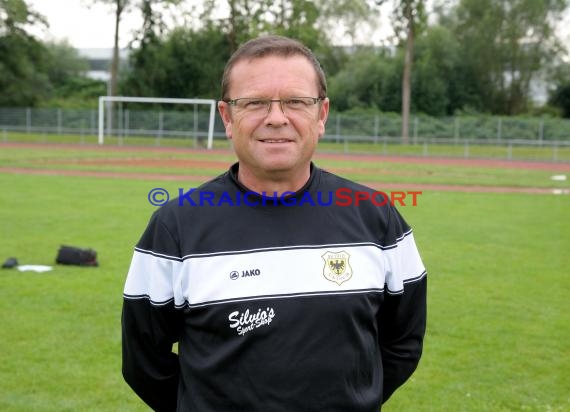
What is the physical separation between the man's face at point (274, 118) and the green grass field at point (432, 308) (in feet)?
11.0

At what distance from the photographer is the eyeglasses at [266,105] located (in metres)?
2.47

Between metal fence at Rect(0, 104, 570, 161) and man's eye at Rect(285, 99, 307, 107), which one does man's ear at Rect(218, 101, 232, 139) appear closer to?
man's eye at Rect(285, 99, 307, 107)

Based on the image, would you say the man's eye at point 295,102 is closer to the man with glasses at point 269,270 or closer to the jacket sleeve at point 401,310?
the man with glasses at point 269,270

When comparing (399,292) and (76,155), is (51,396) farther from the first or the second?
(76,155)

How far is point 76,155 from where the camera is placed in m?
33.6

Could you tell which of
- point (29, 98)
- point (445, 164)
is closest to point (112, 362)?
point (445, 164)

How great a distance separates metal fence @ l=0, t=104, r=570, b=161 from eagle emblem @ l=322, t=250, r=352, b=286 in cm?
3779

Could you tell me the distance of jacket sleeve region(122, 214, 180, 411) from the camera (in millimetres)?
2432

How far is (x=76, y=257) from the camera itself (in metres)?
9.82

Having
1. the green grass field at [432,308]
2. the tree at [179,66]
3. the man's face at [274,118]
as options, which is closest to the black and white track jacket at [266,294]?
the man's face at [274,118]

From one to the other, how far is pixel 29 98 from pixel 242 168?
5743 cm

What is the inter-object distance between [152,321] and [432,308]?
18.9 feet

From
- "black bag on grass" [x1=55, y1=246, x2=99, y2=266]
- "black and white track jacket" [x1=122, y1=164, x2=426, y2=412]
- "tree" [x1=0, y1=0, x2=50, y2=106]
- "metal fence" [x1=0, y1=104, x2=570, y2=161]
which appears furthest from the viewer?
"tree" [x1=0, y1=0, x2=50, y2=106]

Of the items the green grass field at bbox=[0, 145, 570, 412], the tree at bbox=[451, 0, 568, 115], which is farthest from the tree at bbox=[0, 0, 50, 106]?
the green grass field at bbox=[0, 145, 570, 412]
